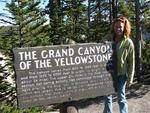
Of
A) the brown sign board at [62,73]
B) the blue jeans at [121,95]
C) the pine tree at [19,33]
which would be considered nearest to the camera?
the brown sign board at [62,73]

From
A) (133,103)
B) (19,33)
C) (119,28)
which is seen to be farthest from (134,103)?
(119,28)

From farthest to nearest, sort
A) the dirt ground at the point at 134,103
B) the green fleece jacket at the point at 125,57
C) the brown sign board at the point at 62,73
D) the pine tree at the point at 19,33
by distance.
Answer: the pine tree at the point at 19,33, the dirt ground at the point at 134,103, the green fleece jacket at the point at 125,57, the brown sign board at the point at 62,73

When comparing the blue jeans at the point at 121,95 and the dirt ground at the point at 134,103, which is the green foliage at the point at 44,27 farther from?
the dirt ground at the point at 134,103

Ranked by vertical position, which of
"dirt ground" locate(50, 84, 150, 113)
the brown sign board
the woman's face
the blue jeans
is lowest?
"dirt ground" locate(50, 84, 150, 113)

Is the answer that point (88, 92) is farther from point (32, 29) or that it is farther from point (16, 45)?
point (32, 29)

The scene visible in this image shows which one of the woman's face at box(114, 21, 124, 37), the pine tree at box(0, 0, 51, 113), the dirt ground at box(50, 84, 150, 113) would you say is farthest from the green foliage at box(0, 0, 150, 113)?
the dirt ground at box(50, 84, 150, 113)

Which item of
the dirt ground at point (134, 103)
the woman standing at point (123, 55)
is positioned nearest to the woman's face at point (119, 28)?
the woman standing at point (123, 55)

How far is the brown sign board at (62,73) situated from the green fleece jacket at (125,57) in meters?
0.22

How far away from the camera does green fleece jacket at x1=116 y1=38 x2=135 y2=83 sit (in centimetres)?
699

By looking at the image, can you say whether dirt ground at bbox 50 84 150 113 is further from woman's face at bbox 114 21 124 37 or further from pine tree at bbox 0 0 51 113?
woman's face at bbox 114 21 124 37

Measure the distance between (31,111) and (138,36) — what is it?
12019 mm

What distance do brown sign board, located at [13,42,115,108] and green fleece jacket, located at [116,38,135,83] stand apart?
22cm

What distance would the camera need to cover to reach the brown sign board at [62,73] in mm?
6055

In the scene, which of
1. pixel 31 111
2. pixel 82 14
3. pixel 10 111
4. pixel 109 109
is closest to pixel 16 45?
pixel 31 111
